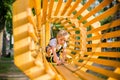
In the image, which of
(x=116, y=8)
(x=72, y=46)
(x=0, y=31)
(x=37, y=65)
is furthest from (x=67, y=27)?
A: (x=37, y=65)

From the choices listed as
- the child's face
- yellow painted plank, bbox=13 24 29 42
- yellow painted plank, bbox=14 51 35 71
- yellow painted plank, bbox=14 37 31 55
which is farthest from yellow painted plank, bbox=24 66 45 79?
the child's face

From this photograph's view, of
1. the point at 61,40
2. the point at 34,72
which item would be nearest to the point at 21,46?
the point at 34,72

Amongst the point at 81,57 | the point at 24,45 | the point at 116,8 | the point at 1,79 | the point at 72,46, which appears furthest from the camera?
the point at 72,46

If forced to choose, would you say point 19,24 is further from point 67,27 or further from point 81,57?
point 67,27

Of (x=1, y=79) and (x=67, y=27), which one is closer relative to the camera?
(x=1, y=79)

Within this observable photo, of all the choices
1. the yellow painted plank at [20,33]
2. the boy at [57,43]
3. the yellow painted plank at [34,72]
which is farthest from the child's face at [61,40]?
the yellow painted plank at [20,33]

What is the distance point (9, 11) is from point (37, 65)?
12.9 meters

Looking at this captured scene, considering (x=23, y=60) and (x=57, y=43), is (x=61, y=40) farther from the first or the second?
(x=23, y=60)

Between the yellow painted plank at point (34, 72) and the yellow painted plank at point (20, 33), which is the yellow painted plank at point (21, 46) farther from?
the yellow painted plank at point (34, 72)

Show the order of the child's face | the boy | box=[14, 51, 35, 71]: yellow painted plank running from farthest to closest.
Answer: the child's face, the boy, box=[14, 51, 35, 71]: yellow painted plank

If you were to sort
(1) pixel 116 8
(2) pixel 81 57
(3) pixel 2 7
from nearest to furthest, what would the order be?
(1) pixel 116 8 → (2) pixel 81 57 → (3) pixel 2 7

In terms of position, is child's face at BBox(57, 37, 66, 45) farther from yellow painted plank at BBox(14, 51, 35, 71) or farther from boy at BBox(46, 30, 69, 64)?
yellow painted plank at BBox(14, 51, 35, 71)

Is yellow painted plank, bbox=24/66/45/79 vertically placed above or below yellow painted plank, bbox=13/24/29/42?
below

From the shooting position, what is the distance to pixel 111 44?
4.44 meters
